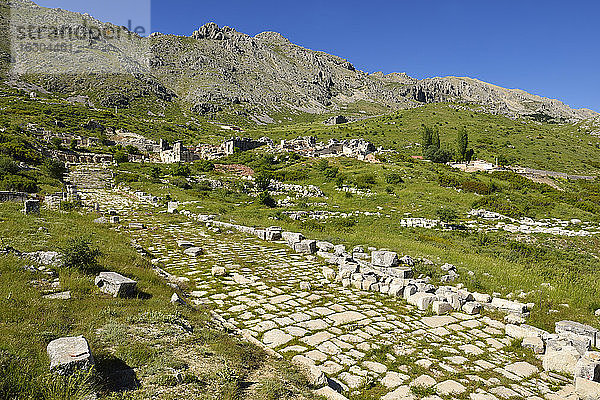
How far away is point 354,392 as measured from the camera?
4.46 metres

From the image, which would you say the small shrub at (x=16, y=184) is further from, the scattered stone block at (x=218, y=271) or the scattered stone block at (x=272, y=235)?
the scattered stone block at (x=218, y=271)

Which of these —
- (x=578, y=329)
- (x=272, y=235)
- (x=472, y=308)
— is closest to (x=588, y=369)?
(x=578, y=329)

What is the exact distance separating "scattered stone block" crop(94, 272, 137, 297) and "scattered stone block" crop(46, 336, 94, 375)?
2.27m

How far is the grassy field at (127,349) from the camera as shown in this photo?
3.41m

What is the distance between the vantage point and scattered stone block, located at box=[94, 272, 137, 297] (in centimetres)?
620

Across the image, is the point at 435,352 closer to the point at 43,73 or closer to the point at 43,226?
the point at 43,226

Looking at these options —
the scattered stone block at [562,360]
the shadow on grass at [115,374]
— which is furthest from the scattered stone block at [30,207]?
the scattered stone block at [562,360]

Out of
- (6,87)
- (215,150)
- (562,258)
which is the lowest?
(562,258)

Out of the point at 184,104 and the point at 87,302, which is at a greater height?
the point at 184,104

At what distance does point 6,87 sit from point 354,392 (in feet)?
441

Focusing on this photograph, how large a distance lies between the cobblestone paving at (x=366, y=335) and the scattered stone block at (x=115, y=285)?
166 cm

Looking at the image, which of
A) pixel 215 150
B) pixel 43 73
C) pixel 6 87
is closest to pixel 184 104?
pixel 43 73

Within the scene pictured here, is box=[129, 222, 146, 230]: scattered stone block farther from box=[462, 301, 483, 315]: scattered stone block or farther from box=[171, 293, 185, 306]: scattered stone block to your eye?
box=[462, 301, 483, 315]: scattered stone block

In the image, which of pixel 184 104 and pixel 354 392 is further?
pixel 184 104
